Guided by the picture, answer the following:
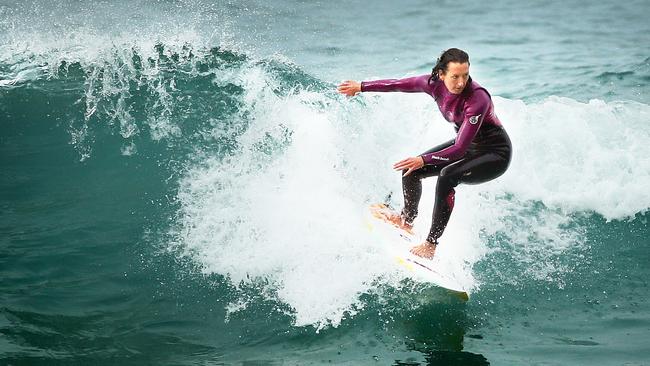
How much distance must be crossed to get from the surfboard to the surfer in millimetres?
76

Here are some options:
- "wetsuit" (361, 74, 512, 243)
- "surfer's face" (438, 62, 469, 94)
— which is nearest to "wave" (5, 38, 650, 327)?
"wetsuit" (361, 74, 512, 243)

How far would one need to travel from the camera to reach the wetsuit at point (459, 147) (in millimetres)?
4914

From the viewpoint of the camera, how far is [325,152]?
23.9 ft

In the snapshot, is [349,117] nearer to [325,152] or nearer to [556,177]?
[325,152]

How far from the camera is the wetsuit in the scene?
16.1 ft

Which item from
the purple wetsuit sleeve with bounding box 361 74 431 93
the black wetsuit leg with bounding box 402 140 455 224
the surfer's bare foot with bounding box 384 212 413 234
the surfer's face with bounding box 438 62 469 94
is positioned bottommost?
the surfer's bare foot with bounding box 384 212 413 234

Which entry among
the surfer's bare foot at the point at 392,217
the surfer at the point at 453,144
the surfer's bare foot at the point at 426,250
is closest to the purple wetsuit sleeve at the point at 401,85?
the surfer at the point at 453,144

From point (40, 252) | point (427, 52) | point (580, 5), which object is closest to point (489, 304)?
point (40, 252)

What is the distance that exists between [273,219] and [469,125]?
7.81 ft

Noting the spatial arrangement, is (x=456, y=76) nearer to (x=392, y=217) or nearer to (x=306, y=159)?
(x=392, y=217)

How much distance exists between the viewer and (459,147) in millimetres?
4910

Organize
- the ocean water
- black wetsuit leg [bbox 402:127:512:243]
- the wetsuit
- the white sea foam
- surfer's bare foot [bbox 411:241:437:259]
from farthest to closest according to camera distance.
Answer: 1. the white sea foam
2. surfer's bare foot [bbox 411:241:437:259]
3. black wetsuit leg [bbox 402:127:512:243]
4. the ocean water
5. the wetsuit

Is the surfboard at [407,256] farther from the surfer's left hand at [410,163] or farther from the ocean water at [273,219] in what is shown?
the surfer's left hand at [410,163]

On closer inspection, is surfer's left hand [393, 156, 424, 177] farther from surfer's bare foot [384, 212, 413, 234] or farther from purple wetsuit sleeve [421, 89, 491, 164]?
surfer's bare foot [384, 212, 413, 234]
